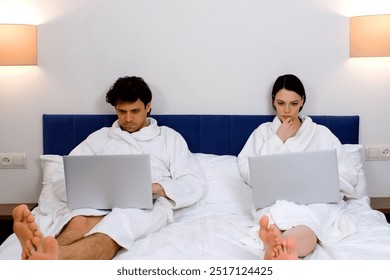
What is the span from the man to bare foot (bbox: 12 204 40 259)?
18 millimetres

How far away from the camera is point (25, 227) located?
1620mm

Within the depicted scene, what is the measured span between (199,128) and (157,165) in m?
0.31

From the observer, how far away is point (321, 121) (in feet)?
8.38

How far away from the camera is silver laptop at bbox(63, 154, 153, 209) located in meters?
1.95

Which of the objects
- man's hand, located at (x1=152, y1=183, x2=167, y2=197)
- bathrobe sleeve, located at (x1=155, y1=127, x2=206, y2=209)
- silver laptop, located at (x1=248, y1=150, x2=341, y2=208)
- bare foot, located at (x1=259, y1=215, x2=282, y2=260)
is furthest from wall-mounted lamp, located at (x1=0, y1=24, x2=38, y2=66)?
bare foot, located at (x1=259, y1=215, x2=282, y2=260)

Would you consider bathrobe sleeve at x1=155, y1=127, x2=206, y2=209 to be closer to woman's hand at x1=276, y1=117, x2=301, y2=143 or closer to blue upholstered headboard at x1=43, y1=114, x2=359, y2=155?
blue upholstered headboard at x1=43, y1=114, x2=359, y2=155

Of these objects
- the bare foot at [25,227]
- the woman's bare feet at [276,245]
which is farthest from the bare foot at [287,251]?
the bare foot at [25,227]

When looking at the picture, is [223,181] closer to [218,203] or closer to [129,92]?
[218,203]

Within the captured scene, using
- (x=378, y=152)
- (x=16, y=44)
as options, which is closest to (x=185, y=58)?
(x=16, y=44)

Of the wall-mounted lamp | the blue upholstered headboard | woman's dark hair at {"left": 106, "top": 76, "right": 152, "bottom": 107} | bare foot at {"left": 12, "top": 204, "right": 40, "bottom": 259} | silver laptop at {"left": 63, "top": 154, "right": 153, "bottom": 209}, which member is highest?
the wall-mounted lamp

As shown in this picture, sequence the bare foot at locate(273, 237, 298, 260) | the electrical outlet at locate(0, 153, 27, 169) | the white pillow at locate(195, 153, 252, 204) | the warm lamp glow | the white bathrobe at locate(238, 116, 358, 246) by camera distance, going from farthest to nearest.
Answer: the electrical outlet at locate(0, 153, 27, 169)
the warm lamp glow
the white pillow at locate(195, 153, 252, 204)
the white bathrobe at locate(238, 116, 358, 246)
the bare foot at locate(273, 237, 298, 260)

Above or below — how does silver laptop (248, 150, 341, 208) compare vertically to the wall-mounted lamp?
below
